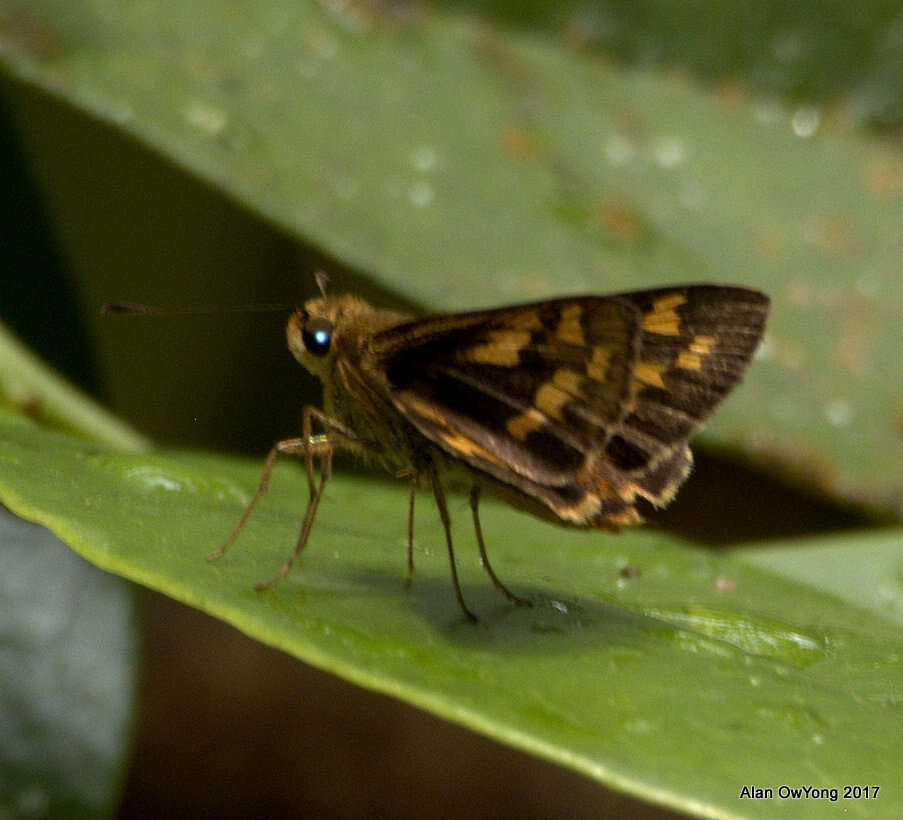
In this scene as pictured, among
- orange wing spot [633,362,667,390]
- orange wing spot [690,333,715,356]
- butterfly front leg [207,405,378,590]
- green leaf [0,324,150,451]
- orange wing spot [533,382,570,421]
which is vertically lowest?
green leaf [0,324,150,451]

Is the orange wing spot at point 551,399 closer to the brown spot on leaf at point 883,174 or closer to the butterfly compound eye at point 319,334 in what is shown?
the butterfly compound eye at point 319,334

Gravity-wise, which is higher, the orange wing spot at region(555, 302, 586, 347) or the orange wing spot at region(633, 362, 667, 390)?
the orange wing spot at region(555, 302, 586, 347)

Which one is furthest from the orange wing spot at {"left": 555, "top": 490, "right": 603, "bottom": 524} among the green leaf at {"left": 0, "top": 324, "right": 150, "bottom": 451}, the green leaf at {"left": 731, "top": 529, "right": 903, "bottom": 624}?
the green leaf at {"left": 0, "top": 324, "right": 150, "bottom": 451}

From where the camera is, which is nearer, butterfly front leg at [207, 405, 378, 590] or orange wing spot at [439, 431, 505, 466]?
orange wing spot at [439, 431, 505, 466]

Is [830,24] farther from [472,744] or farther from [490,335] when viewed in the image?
[472,744]

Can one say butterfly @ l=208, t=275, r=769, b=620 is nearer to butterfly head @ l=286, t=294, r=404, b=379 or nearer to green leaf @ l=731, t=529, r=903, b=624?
butterfly head @ l=286, t=294, r=404, b=379

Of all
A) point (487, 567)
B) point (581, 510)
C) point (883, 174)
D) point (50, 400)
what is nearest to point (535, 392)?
point (581, 510)
